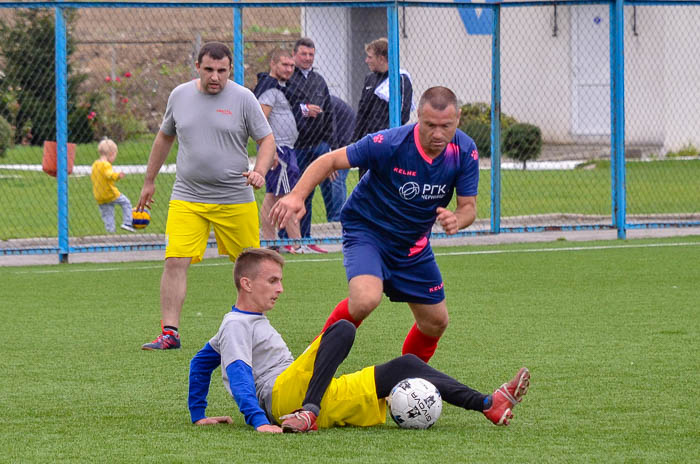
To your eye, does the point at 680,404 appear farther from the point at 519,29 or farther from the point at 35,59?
the point at 519,29

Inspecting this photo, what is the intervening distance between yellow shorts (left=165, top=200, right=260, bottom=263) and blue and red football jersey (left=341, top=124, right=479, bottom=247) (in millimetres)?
1949

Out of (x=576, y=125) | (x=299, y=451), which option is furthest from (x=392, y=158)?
(x=576, y=125)

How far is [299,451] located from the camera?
4.94m

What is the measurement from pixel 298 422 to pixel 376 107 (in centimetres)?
797

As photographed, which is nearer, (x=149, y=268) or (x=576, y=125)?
(x=149, y=268)

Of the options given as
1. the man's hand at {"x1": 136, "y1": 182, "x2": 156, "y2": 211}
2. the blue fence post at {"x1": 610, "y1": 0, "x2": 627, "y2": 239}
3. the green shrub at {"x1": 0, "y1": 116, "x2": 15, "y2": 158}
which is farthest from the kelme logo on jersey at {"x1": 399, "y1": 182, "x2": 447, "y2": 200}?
the green shrub at {"x1": 0, "y1": 116, "x2": 15, "y2": 158}

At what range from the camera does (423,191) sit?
613 centimetres

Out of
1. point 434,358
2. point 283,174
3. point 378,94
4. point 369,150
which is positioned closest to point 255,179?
point 434,358

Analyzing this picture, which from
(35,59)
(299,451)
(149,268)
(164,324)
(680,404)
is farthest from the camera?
(35,59)

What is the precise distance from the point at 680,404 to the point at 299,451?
2.04 meters

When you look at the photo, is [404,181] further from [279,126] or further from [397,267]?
[279,126]

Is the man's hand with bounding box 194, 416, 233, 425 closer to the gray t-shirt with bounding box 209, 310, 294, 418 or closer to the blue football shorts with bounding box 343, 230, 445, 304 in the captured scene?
the gray t-shirt with bounding box 209, 310, 294, 418

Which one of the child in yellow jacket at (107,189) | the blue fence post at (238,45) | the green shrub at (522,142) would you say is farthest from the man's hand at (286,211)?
the green shrub at (522,142)

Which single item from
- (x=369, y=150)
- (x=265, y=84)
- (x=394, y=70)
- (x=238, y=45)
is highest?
(x=238, y=45)
